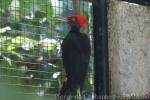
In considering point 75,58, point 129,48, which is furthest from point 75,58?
point 129,48

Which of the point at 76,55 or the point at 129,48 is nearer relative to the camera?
the point at 76,55

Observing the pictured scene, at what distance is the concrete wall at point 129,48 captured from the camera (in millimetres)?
1768

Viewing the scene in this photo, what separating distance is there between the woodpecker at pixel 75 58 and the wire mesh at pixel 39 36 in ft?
0.10

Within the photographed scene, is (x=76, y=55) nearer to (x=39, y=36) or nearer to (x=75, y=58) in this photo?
(x=75, y=58)

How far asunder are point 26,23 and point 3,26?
0.33ft

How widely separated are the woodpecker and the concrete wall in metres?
0.12

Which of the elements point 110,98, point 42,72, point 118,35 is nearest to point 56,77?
point 42,72

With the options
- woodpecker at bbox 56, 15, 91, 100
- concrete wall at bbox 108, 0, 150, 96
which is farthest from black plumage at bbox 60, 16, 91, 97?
concrete wall at bbox 108, 0, 150, 96

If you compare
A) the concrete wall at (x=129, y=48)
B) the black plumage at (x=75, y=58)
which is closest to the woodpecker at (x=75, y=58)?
the black plumage at (x=75, y=58)

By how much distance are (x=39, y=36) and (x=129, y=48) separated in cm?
47

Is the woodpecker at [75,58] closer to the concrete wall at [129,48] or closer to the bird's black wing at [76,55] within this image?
the bird's black wing at [76,55]

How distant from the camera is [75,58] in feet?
5.64

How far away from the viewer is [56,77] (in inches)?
65.4

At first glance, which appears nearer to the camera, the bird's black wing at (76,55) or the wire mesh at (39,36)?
the wire mesh at (39,36)
